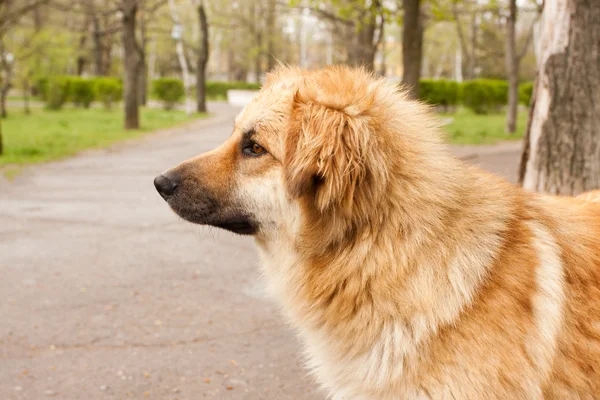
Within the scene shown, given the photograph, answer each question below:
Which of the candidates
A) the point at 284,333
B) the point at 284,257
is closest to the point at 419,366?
the point at 284,257

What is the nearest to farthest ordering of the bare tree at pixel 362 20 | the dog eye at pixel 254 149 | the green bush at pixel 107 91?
the dog eye at pixel 254 149 < the bare tree at pixel 362 20 < the green bush at pixel 107 91

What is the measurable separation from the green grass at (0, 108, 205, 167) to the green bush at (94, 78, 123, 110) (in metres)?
4.46

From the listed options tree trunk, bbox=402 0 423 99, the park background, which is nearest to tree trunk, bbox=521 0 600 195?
the park background

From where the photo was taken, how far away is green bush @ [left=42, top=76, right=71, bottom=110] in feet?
107

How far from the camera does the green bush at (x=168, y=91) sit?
118 feet

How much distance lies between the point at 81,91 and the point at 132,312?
3235cm

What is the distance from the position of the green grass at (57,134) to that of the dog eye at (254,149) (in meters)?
10.9

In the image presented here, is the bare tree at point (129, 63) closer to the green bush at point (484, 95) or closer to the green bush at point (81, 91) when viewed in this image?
the green bush at point (81, 91)

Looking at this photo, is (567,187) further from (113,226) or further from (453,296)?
(113,226)

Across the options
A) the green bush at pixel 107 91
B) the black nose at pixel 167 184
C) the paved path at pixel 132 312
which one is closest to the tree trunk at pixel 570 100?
the paved path at pixel 132 312

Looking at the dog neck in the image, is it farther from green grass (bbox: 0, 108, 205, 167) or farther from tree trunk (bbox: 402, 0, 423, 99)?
green grass (bbox: 0, 108, 205, 167)

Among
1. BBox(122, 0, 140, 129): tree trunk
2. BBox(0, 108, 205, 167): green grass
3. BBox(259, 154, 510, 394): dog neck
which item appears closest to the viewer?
BBox(259, 154, 510, 394): dog neck

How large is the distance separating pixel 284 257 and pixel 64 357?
2089 millimetres

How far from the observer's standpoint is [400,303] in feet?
8.23
